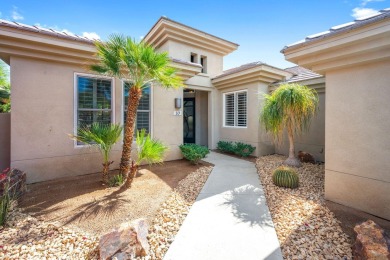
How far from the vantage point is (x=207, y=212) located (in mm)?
3953

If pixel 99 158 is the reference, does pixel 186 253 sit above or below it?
below

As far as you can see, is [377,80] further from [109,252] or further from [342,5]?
[109,252]

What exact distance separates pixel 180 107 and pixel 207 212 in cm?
539

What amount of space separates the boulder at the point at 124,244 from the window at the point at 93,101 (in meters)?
4.68

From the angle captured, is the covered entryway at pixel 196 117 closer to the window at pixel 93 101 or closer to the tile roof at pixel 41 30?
the window at pixel 93 101

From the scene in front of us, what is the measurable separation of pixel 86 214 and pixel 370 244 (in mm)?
4970

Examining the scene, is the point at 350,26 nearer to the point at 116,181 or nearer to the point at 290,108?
the point at 290,108

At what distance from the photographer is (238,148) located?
31.2ft

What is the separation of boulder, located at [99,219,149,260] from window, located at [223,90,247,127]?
8294mm

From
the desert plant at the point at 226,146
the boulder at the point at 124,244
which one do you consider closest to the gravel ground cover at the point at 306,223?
the boulder at the point at 124,244

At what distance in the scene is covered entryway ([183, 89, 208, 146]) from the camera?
12.3 metres

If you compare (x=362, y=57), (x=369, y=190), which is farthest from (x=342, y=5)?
(x=369, y=190)

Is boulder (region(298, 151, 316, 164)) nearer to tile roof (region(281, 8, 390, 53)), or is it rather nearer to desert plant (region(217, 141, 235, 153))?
desert plant (region(217, 141, 235, 153))

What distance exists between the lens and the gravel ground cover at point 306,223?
2830 mm
